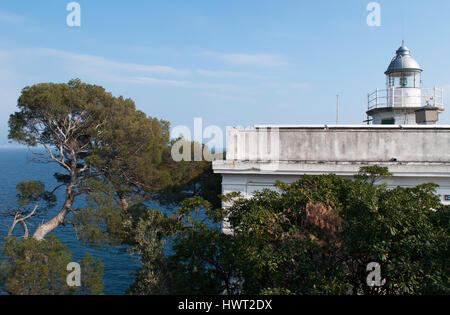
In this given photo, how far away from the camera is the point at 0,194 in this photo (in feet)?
182

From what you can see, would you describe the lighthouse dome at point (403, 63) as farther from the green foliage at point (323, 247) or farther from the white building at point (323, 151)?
the green foliage at point (323, 247)

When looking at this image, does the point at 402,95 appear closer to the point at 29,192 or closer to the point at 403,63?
the point at 403,63

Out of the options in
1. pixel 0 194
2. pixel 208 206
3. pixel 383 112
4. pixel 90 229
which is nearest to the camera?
pixel 208 206

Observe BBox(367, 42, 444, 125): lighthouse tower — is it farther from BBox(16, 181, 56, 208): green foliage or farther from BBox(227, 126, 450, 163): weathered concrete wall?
BBox(16, 181, 56, 208): green foliage

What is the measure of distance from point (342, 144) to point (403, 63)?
11.5 m

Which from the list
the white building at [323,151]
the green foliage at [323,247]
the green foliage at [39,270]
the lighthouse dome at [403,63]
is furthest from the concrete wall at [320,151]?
the lighthouse dome at [403,63]

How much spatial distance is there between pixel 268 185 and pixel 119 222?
21.9 feet

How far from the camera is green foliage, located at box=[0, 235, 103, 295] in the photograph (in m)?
9.20

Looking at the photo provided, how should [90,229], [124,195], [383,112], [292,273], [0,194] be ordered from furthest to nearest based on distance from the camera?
[0,194]
[383,112]
[124,195]
[90,229]
[292,273]

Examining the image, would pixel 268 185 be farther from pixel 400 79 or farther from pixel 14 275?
pixel 400 79

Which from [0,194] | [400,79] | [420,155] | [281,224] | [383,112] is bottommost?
[0,194]

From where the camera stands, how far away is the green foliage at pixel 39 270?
9.20 metres

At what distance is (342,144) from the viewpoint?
16250 mm

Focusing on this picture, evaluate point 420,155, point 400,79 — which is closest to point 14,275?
point 420,155
